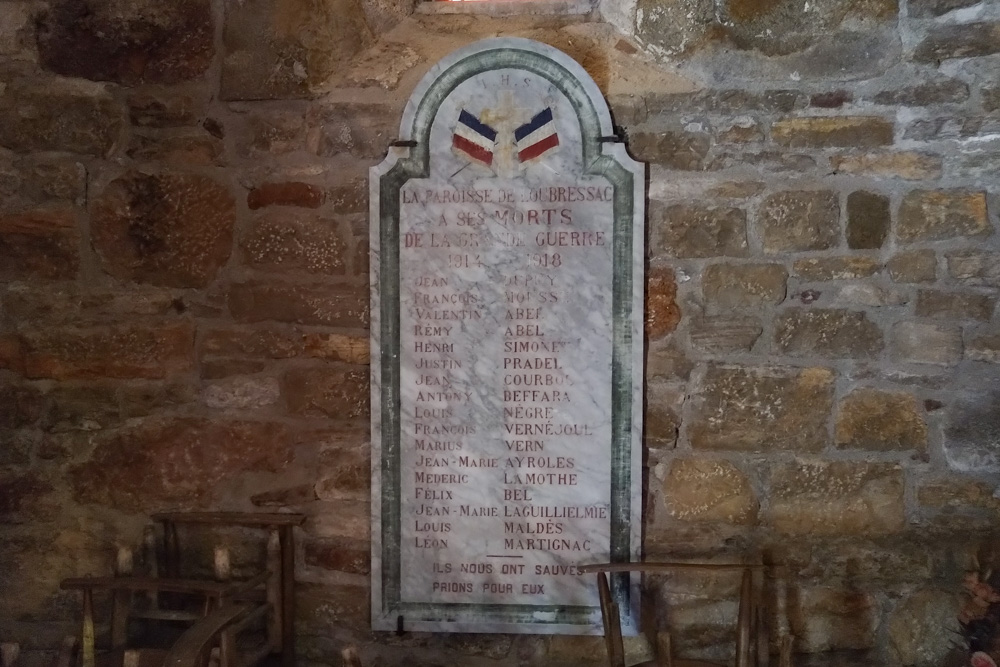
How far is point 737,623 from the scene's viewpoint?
2.02 metres

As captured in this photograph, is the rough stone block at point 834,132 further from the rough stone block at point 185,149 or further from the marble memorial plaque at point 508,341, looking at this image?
the rough stone block at point 185,149

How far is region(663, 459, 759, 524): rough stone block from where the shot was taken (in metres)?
2.13

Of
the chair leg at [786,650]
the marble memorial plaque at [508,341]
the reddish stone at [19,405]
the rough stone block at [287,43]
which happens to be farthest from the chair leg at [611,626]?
the reddish stone at [19,405]

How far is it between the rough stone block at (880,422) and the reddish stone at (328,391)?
1.31 m

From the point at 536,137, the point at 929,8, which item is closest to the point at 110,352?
the point at 536,137

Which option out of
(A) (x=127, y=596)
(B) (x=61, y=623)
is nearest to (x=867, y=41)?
(A) (x=127, y=596)

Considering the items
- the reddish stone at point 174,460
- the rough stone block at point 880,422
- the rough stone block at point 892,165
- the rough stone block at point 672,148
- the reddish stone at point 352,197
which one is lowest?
the reddish stone at point 174,460

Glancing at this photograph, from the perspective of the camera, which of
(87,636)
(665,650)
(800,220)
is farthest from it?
→ (800,220)

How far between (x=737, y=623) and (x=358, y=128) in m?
1.68

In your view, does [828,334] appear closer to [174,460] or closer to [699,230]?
[699,230]

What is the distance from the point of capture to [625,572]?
2117 millimetres

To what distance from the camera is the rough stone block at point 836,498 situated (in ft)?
6.91

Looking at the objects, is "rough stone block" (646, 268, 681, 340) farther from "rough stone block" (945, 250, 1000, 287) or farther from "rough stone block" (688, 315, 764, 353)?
"rough stone block" (945, 250, 1000, 287)

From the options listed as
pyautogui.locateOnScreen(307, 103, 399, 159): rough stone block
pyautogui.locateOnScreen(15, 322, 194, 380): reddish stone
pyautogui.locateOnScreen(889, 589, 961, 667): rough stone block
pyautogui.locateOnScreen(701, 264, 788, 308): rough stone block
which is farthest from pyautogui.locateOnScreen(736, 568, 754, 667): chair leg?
pyautogui.locateOnScreen(15, 322, 194, 380): reddish stone
